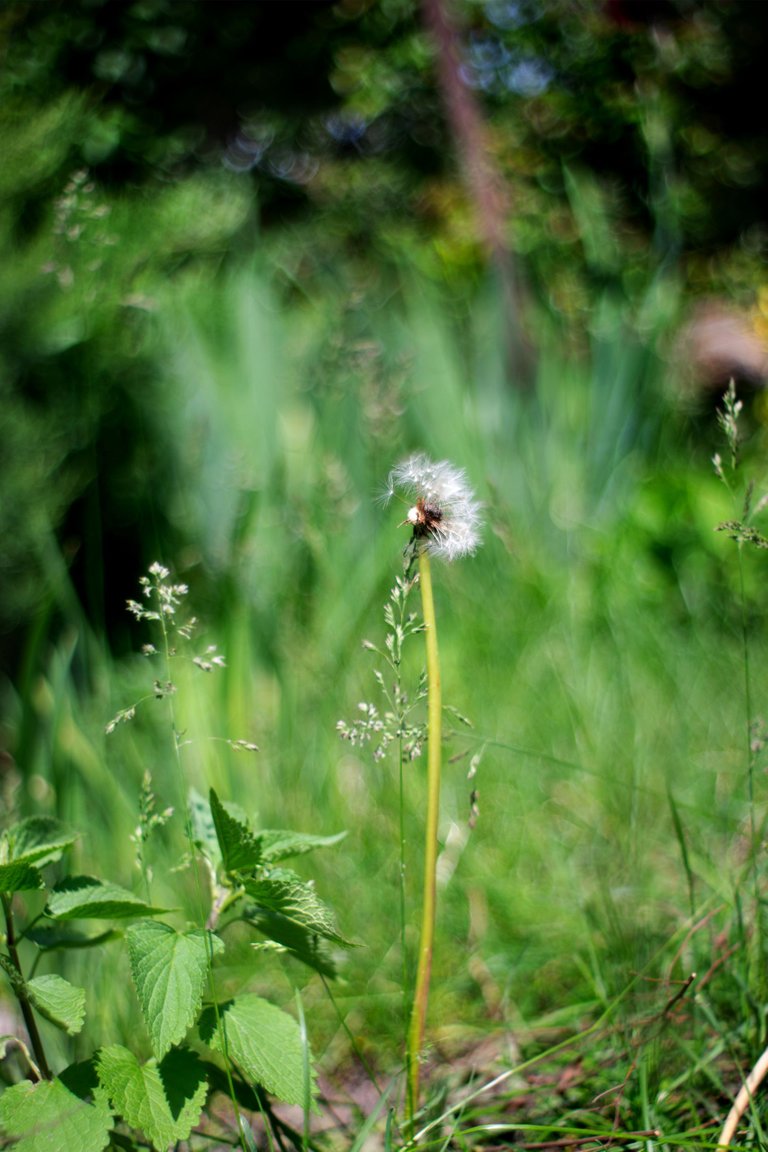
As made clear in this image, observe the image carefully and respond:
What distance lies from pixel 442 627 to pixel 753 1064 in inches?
50.0

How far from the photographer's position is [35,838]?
881mm

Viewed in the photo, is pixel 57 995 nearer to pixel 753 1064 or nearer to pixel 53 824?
pixel 53 824

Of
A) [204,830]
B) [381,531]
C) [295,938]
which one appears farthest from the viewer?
[381,531]

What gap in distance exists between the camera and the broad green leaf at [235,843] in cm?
76

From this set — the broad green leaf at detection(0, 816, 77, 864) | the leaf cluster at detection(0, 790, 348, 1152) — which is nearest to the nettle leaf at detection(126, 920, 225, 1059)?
the leaf cluster at detection(0, 790, 348, 1152)

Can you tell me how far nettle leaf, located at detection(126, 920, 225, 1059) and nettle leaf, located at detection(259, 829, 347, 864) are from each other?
10 centimetres

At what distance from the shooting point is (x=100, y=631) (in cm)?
174

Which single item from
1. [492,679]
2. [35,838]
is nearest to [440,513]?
[35,838]

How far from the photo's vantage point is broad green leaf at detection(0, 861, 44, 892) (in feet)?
2.38

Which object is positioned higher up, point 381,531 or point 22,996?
point 22,996

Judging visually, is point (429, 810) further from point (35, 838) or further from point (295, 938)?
point (35, 838)

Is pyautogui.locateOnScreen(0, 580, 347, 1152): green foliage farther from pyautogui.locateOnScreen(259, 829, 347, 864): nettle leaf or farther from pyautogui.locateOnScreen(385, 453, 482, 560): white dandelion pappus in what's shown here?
pyautogui.locateOnScreen(385, 453, 482, 560): white dandelion pappus

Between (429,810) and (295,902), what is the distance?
122 mm

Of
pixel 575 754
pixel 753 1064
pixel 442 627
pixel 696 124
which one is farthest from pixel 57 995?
pixel 696 124
